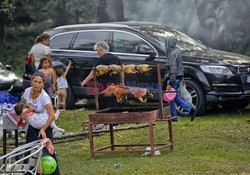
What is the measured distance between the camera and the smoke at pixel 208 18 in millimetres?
23391

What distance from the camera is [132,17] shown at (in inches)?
1164

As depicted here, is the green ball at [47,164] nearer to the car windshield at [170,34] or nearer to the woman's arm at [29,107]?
the woman's arm at [29,107]

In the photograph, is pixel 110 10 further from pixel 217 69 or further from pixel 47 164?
pixel 47 164

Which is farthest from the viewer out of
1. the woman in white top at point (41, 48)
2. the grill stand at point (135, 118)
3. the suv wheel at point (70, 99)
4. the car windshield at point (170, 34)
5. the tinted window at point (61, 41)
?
the tinted window at point (61, 41)

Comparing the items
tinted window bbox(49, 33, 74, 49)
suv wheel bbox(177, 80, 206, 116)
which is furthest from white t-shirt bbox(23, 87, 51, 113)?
tinted window bbox(49, 33, 74, 49)

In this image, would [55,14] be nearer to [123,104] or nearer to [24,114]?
[123,104]

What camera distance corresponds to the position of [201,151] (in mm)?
12359

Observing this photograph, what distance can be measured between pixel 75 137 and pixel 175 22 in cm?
1338

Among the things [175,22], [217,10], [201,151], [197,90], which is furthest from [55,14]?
[201,151]

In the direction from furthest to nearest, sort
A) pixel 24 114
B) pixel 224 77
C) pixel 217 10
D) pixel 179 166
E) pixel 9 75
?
pixel 217 10 < pixel 9 75 < pixel 224 77 < pixel 179 166 < pixel 24 114

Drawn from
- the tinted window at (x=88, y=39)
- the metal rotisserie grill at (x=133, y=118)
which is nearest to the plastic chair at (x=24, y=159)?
the metal rotisserie grill at (x=133, y=118)

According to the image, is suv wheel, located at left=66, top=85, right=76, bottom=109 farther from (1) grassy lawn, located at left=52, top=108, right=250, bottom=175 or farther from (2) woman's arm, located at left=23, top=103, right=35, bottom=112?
(2) woman's arm, located at left=23, top=103, right=35, bottom=112

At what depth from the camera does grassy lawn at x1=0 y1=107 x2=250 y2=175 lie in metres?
10.9

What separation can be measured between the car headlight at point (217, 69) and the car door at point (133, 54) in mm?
1040
